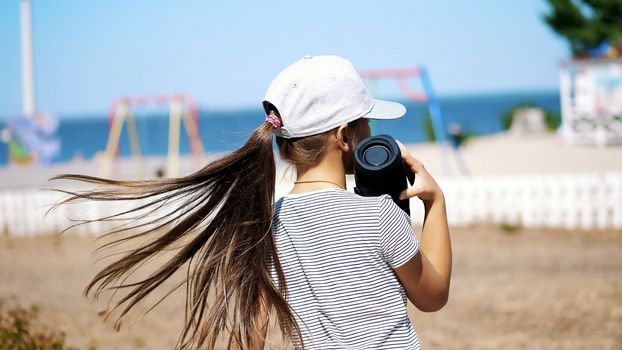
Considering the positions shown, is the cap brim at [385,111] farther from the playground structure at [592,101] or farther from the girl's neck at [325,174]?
the playground structure at [592,101]

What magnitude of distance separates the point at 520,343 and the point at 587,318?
84 centimetres

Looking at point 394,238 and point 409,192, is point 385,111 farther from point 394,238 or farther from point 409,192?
point 394,238

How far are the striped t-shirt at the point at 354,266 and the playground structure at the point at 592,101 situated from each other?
23191 millimetres

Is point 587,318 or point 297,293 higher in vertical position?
point 297,293

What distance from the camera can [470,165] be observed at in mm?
20219

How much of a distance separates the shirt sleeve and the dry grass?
3.41 m

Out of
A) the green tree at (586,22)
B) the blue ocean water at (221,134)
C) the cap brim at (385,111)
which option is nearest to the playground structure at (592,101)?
the blue ocean water at (221,134)

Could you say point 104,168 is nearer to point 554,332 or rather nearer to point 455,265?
point 455,265

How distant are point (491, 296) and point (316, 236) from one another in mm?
5144

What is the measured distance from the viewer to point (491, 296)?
7.00 meters

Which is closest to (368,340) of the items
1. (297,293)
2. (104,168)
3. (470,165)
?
(297,293)

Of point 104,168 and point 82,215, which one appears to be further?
point 104,168

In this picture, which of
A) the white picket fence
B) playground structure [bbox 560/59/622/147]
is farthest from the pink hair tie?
playground structure [bbox 560/59/622/147]

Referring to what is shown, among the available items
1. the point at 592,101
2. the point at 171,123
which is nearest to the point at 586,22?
the point at 592,101
